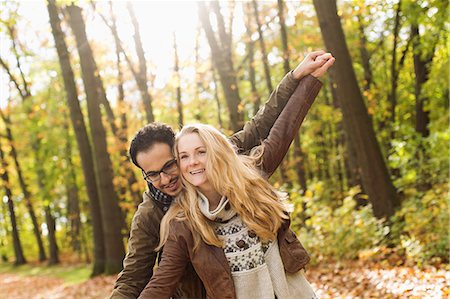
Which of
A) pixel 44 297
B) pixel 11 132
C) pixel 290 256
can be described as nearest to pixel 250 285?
pixel 290 256

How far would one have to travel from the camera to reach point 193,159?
10.8ft

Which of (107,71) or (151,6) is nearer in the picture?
(151,6)

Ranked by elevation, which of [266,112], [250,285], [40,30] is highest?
[40,30]

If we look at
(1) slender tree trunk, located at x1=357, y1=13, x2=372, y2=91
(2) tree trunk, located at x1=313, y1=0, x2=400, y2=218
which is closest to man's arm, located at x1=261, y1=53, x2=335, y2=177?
(2) tree trunk, located at x1=313, y1=0, x2=400, y2=218

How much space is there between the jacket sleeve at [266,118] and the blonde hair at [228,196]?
18.0 inches

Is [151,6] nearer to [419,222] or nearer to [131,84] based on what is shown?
[131,84]

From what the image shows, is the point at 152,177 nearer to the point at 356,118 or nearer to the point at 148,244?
the point at 148,244

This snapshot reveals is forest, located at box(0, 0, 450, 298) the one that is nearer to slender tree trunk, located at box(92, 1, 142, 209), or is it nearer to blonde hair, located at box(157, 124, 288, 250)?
slender tree trunk, located at box(92, 1, 142, 209)

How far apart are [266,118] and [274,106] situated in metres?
0.11

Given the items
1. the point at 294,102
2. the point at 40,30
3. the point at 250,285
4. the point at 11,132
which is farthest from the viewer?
the point at 11,132

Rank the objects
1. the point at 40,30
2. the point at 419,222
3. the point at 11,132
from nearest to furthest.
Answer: the point at 419,222, the point at 40,30, the point at 11,132

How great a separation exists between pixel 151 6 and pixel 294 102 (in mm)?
15249

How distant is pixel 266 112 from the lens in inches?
151

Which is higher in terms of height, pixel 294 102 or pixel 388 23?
pixel 388 23
